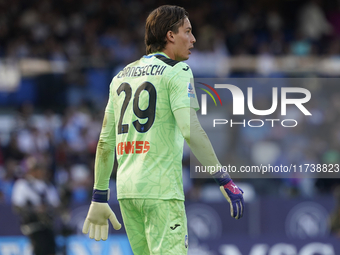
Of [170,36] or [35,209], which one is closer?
[170,36]

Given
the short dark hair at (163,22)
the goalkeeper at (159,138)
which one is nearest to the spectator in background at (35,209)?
the goalkeeper at (159,138)

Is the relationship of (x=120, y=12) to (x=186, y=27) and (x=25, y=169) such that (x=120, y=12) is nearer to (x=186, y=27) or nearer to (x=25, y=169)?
(x=25, y=169)

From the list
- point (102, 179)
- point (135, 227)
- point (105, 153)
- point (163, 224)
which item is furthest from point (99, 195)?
point (163, 224)

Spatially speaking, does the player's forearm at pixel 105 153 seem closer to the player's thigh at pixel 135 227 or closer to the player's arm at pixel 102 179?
the player's arm at pixel 102 179

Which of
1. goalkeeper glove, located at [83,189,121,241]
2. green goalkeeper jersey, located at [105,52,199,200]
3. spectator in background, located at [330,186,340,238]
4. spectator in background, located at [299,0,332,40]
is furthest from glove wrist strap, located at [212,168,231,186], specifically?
spectator in background, located at [299,0,332,40]

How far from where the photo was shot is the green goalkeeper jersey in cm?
335

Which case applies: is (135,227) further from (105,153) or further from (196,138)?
(196,138)

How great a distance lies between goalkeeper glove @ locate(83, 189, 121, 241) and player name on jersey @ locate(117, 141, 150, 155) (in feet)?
1.33

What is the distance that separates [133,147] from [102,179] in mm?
424

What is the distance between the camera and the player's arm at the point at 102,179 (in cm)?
371

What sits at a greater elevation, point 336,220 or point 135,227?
point 336,220

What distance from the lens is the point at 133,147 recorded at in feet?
11.3

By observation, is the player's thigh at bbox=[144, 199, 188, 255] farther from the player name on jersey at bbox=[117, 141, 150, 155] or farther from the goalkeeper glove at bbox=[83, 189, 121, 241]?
the goalkeeper glove at bbox=[83, 189, 121, 241]

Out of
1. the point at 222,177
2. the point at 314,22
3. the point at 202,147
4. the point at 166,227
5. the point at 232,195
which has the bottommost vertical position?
the point at 166,227
